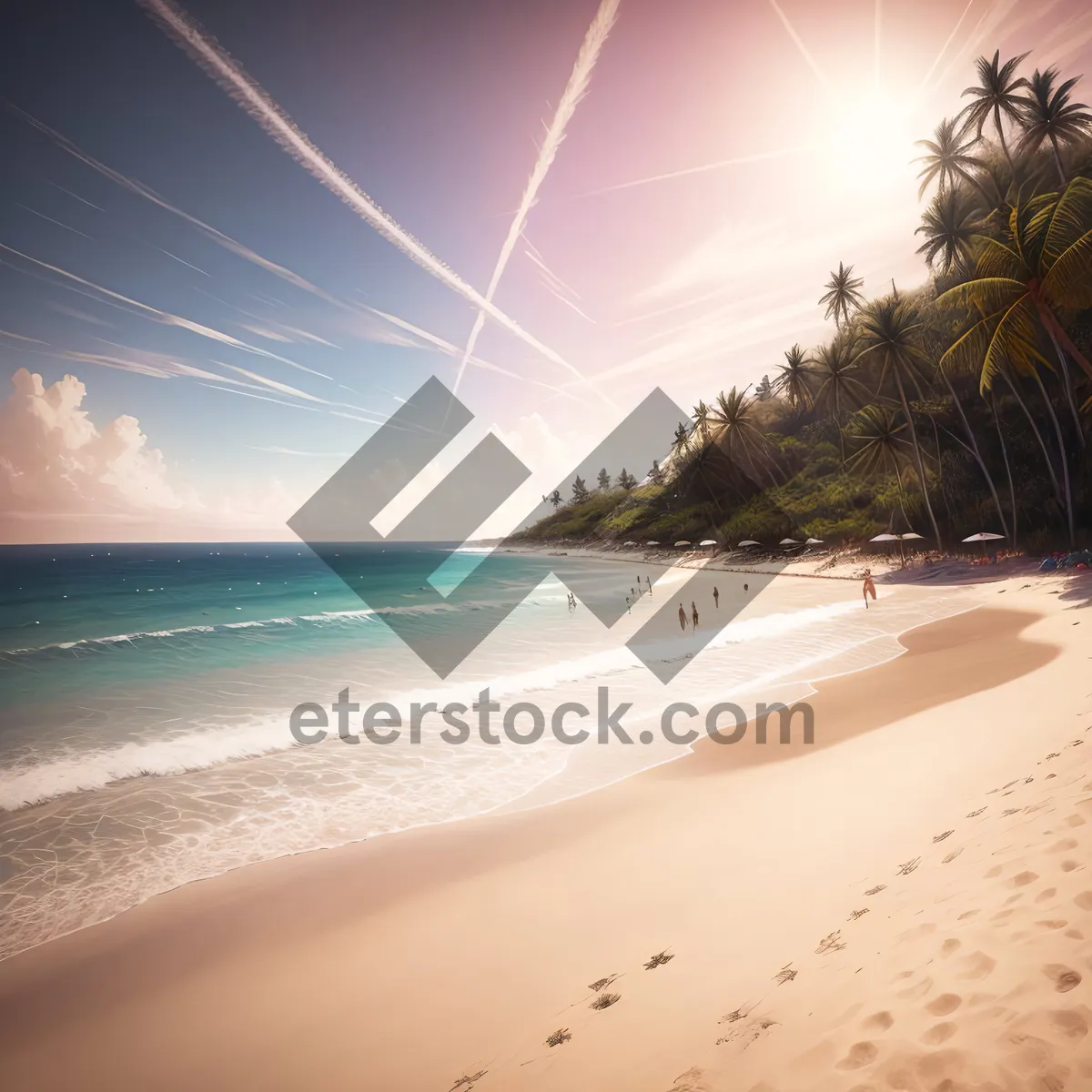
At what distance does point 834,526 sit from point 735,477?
31.1 metres

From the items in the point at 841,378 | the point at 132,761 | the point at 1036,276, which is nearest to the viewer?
the point at 132,761

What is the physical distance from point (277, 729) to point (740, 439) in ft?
249

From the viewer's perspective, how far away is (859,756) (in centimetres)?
848

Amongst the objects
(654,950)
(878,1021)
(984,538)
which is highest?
(878,1021)

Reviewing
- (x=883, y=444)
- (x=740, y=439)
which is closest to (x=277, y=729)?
(x=883, y=444)

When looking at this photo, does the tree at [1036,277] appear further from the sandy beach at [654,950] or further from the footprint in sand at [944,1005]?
the footprint in sand at [944,1005]

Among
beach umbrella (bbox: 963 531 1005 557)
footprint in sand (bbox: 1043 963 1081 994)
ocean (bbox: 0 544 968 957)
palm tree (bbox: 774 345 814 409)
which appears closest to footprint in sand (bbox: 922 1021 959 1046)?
footprint in sand (bbox: 1043 963 1081 994)

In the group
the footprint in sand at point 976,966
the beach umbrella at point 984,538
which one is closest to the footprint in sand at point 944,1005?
the footprint in sand at point 976,966

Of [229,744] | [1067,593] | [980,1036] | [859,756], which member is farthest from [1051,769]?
[1067,593]

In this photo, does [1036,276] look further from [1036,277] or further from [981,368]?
[981,368]

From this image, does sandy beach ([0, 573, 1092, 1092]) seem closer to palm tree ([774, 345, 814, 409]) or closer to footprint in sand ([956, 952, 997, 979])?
footprint in sand ([956, 952, 997, 979])

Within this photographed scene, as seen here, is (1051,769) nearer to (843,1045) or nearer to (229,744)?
(843,1045)

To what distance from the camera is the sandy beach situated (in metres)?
2.79

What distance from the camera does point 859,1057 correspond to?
2557 mm
